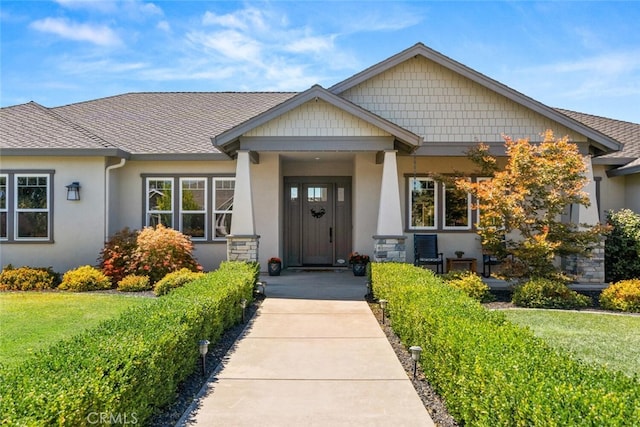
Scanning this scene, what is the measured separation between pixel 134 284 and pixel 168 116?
23.1ft

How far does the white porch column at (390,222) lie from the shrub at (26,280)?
24.6 feet

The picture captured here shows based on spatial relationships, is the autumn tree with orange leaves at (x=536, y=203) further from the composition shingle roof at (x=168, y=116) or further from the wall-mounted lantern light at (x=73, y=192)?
the wall-mounted lantern light at (x=73, y=192)

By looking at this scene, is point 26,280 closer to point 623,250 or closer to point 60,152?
point 60,152

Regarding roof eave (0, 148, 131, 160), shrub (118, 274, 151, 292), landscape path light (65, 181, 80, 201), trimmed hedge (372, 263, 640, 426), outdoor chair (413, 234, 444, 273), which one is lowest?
shrub (118, 274, 151, 292)

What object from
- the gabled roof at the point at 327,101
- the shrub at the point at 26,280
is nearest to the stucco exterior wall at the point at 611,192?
the gabled roof at the point at 327,101

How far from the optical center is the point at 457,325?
174 inches

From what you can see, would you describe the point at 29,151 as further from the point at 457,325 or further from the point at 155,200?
the point at 457,325

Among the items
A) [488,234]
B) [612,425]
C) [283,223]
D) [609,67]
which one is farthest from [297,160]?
[612,425]

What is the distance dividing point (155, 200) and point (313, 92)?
5710 millimetres

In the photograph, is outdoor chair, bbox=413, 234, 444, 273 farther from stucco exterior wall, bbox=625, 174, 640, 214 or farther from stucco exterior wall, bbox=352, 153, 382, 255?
stucco exterior wall, bbox=625, 174, 640, 214

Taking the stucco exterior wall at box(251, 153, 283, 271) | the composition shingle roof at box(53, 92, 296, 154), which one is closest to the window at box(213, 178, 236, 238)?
the stucco exterior wall at box(251, 153, 283, 271)

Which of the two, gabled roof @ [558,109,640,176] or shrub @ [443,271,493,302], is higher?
gabled roof @ [558,109,640,176]

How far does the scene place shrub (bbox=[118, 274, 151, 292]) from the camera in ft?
33.6

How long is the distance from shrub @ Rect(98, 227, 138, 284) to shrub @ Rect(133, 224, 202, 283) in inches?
9.0
